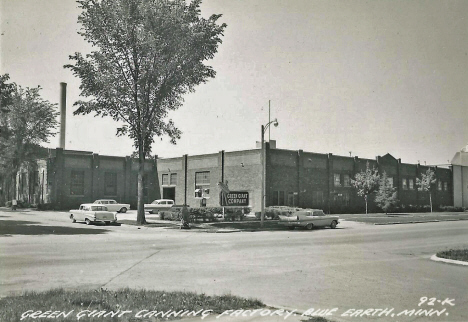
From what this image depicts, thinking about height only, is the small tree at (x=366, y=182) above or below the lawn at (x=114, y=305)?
above

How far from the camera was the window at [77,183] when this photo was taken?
185 feet

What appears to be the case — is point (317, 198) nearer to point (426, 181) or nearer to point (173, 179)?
point (173, 179)

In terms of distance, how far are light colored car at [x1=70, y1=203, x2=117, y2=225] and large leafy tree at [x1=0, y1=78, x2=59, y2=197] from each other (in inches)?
1165

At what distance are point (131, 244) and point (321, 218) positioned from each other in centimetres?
1652

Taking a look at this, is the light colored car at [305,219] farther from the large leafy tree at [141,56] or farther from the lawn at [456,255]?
the lawn at [456,255]

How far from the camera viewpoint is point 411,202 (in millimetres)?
66375

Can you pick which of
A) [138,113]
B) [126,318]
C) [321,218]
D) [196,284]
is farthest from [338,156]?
[126,318]

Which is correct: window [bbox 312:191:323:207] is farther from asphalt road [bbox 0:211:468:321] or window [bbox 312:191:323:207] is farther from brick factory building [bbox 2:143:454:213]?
asphalt road [bbox 0:211:468:321]

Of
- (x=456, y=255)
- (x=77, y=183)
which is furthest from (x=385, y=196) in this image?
(x=456, y=255)

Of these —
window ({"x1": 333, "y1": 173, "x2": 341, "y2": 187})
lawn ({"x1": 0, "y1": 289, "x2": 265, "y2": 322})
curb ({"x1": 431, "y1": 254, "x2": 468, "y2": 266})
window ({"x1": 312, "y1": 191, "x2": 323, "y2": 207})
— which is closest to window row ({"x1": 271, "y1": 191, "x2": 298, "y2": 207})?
window ({"x1": 312, "y1": 191, "x2": 323, "y2": 207})

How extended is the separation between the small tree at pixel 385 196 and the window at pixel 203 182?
21408mm

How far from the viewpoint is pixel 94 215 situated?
1188 inches

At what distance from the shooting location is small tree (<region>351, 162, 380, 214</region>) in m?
53.6

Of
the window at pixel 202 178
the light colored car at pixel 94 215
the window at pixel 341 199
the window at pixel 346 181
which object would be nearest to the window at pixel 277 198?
the window at pixel 341 199
